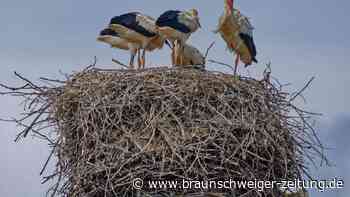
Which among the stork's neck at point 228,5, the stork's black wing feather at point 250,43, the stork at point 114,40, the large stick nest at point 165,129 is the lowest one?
the large stick nest at point 165,129

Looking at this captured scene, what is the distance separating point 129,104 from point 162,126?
14.2 inches

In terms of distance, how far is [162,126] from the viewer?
895 cm

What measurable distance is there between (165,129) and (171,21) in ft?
5.48

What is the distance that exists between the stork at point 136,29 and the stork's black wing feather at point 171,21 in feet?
0.50

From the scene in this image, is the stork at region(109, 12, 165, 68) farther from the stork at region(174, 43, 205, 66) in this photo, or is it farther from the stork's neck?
the stork's neck

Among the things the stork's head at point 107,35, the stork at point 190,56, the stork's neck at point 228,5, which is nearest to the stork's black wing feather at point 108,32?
the stork's head at point 107,35

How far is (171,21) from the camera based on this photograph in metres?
10.2

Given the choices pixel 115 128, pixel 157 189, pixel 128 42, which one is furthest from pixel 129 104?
pixel 128 42

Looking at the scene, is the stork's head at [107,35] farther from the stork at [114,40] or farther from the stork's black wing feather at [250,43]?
the stork's black wing feather at [250,43]

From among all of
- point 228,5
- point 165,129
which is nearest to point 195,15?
point 228,5

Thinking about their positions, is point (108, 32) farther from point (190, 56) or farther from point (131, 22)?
point (190, 56)

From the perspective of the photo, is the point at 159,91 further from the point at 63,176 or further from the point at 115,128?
the point at 63,176

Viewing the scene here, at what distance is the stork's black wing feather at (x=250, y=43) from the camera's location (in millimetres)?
10539

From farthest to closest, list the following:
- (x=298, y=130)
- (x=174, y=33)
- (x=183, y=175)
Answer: (x=174, y=33)
(x=298, y=130)
(x=183, y=175)
